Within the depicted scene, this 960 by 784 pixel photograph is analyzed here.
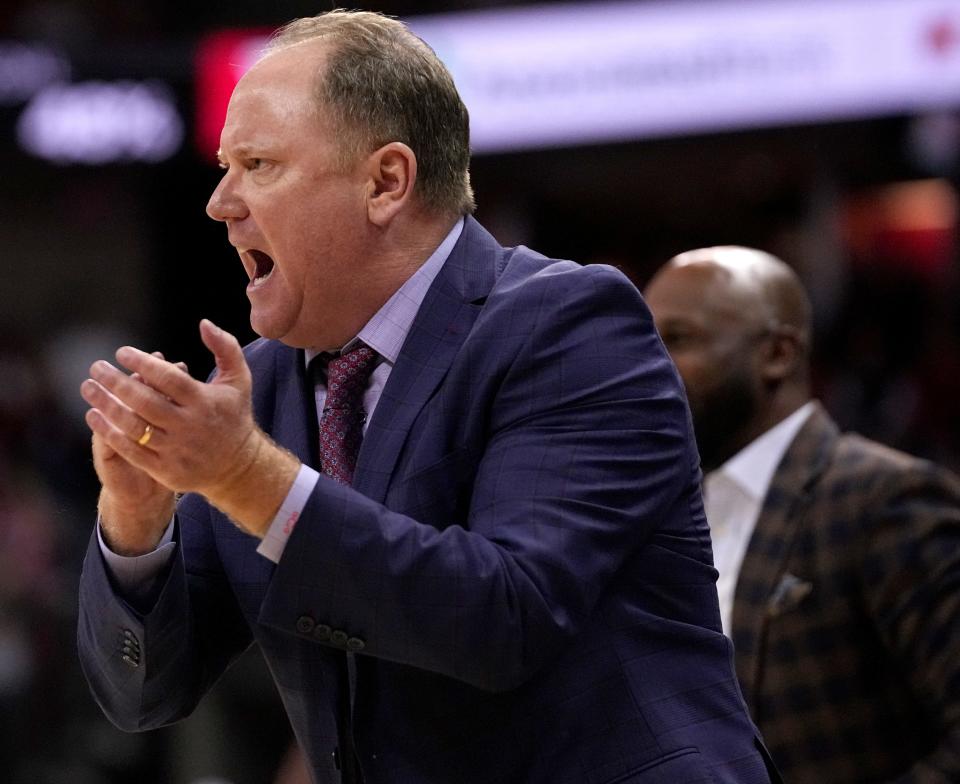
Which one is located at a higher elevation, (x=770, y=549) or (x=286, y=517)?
(x=286, y=517)

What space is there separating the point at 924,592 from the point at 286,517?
1816mm

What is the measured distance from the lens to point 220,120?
7.30m

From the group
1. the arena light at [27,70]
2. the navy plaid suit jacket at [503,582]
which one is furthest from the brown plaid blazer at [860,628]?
the arena light at [27,70]

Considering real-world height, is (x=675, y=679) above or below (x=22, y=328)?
above

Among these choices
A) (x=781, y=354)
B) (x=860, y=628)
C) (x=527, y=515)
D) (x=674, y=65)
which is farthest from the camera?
(x=674, y=65)

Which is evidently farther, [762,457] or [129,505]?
[762,457]

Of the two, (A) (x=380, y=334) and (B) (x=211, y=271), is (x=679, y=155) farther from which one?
(A) (x=380, y=334)

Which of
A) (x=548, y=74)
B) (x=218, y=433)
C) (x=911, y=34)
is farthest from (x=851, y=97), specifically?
(x=218, y=433)

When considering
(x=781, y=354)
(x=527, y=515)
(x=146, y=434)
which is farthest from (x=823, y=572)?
(x=146, y=434)

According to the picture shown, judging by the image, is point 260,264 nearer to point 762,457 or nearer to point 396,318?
point 396,318

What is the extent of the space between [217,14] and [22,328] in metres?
3.71

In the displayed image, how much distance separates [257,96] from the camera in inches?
82.5

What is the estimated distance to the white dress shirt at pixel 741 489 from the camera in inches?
140

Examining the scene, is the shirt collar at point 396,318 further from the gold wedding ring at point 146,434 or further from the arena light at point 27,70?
the arena light at point 27,70
